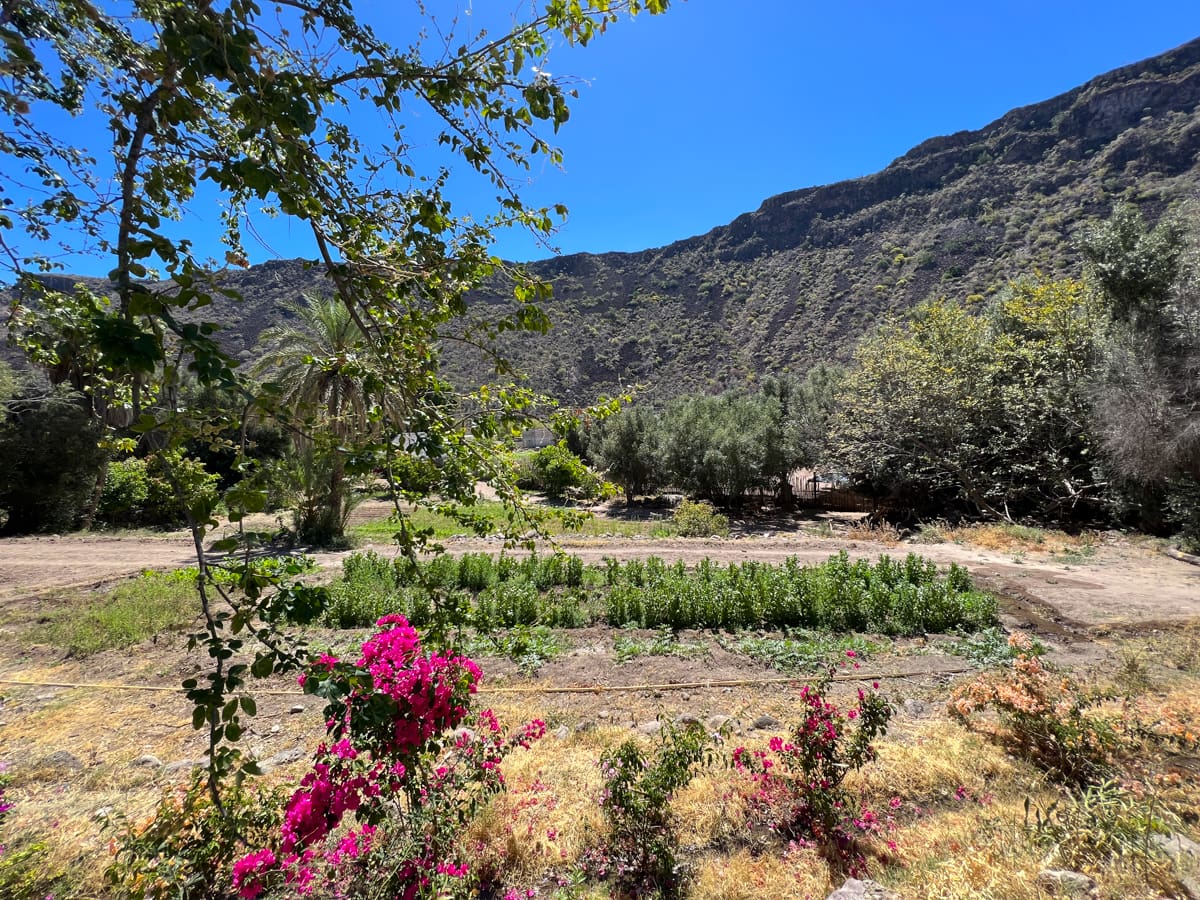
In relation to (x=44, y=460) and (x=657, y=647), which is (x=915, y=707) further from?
(x=44, y=460)

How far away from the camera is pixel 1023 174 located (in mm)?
51750

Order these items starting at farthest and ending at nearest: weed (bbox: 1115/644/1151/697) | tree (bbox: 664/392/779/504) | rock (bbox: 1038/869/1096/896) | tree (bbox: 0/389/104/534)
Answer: tree (bbox: 664/392/779/504), tree (bbox: 0/389/104/534), weed (bbox: 1115/644/1151/697), rock (bbox: 1038/869/1096/896)

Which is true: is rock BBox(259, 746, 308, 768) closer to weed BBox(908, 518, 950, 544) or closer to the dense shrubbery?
the dense shrubbery

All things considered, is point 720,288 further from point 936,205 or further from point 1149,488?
point 1149,488

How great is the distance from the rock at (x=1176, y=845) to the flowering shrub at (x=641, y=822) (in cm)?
192

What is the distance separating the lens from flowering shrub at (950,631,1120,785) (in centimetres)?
312

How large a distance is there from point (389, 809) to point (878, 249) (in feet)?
226

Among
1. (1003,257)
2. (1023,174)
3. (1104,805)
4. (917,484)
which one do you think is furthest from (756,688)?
(1023,174)

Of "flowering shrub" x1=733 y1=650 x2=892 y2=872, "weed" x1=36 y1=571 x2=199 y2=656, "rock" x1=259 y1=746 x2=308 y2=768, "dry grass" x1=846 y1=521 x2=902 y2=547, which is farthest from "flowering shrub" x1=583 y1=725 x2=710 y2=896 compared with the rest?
"dry grass" x1=846 y1=521 x2=902 y2=547

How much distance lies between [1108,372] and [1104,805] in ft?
45.5

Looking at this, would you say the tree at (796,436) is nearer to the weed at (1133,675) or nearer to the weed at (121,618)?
the weed at (1133,675)

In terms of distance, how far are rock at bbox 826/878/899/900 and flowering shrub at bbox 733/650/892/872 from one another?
1.66 feet

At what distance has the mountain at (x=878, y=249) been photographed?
41.6 m

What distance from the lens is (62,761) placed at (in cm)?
345
